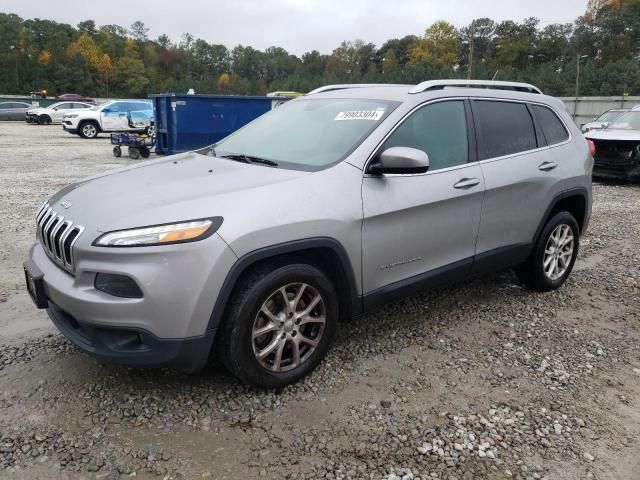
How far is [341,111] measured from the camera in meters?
3.73

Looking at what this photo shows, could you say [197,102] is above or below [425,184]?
above

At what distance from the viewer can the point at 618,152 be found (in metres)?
11.0

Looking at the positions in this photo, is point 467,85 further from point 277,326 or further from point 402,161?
point 277,326

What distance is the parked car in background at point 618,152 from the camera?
1081cm

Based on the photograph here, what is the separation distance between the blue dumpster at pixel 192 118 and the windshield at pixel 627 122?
890 cm

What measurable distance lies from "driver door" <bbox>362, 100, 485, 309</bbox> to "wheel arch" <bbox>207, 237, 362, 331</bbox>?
0.13 m

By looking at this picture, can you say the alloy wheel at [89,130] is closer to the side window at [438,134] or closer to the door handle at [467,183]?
the side window at [438,134]

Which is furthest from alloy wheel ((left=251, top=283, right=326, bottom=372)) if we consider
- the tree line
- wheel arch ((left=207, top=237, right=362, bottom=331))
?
the tree line

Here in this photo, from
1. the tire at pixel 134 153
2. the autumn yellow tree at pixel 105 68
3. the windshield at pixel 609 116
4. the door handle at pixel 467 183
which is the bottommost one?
the tire at pixel 134 153

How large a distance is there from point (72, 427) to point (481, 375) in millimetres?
2338

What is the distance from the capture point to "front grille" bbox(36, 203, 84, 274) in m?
2.78

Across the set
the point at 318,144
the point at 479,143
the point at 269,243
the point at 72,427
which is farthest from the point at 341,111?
the point at 72,427

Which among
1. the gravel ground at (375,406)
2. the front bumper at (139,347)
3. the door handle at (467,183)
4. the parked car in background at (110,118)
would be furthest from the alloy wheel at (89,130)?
the front bumper at (139,347)

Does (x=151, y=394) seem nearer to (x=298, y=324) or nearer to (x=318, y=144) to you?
(x=298, y=324)
